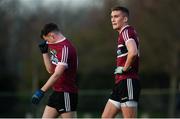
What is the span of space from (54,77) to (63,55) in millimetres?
428

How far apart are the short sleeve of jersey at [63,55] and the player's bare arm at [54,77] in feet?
0.28

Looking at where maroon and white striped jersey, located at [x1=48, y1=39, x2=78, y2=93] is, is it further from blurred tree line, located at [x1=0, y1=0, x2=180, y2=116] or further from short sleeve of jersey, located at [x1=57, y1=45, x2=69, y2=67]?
blurred tree line, located at [x1=0, y1=0, x2=180, y2=116]

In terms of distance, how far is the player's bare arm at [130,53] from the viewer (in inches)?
381

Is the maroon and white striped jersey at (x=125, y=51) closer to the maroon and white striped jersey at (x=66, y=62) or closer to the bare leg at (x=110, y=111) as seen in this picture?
the bare leg at (x=110, y=111)

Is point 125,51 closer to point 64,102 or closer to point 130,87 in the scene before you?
point 130,87

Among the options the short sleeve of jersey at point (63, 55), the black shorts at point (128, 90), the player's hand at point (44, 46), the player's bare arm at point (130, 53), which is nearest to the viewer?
the player's bare arm at point (130, 53)

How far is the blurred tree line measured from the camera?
39.0 metres

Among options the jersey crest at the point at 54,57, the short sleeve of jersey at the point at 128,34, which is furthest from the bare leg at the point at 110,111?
the jersey crest at the point at 54,57

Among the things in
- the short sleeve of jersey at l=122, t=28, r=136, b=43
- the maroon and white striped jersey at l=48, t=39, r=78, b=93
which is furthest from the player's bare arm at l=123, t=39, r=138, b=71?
the maroon and white striped jersey at l=48, t=39, r=78, b=93

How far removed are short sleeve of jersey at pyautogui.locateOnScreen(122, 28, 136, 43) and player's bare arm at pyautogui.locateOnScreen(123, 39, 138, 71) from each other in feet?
0.24

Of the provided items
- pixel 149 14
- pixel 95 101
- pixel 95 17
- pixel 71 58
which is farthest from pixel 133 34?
pixel 95 17

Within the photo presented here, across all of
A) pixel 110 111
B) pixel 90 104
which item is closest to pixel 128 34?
pixel 110 111

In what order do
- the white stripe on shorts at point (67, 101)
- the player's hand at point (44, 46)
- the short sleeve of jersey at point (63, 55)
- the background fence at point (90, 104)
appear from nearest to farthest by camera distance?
the short sleeve of jersey at point (63, 55)
the white stripe on shorts at point (67, 101)
the player's hand at point (44, 46)
the background fence at point (90, 104)

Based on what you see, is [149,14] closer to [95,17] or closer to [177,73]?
[177,73]
